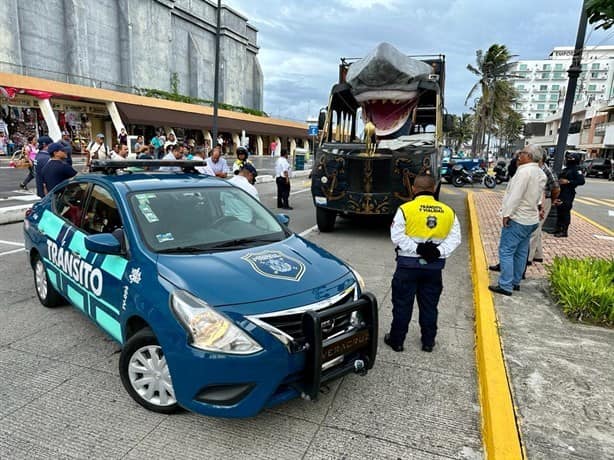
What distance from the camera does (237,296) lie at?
98.2 inches

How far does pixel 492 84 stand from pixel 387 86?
120ft

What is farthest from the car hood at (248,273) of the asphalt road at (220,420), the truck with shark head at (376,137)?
the truck with shark head at (376,137)

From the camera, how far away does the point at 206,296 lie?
2475 mm

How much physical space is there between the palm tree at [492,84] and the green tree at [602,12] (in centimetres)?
3558

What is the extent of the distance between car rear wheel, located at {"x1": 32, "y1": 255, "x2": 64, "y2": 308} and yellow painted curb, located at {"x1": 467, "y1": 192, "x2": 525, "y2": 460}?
390cm

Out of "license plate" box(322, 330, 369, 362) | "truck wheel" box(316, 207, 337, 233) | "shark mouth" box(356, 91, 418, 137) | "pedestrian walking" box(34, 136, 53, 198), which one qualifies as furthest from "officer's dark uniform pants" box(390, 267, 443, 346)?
"pedestrian walking" box(34, 136, 53, 198)

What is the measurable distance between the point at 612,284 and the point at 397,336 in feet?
8.42

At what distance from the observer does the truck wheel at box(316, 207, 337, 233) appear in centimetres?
845

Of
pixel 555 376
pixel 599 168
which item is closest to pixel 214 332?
pixel 555 376

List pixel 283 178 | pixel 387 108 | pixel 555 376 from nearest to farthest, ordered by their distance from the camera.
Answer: pixel 555 376, pixel 387 108, pixel 283 178

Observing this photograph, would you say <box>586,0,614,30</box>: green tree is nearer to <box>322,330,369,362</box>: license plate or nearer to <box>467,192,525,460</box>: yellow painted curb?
<box>467,192,525,460</box>: yellow painted curb

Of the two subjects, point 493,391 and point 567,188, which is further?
point 567,188

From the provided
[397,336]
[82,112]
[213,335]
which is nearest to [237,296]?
[213,335]

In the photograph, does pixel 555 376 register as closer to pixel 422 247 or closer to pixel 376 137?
pixel 422 247
